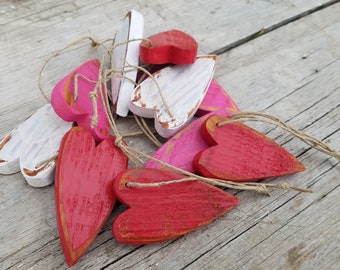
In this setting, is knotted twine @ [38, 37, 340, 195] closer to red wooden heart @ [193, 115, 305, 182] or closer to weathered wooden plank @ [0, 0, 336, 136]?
red wooden heart @ [193, 115, 305, 182]

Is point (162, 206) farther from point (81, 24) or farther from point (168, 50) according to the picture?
point (81, 24)

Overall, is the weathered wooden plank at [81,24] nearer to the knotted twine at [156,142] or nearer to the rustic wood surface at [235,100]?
the rustic wood surface at [235,100]

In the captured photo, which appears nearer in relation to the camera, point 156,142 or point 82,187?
point 82,187

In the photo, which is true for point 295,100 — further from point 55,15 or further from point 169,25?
point 55,15

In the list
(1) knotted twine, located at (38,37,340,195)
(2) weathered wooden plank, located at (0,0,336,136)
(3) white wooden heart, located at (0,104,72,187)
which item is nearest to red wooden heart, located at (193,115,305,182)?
(1) knotted twine, located at (38,37,340,195)

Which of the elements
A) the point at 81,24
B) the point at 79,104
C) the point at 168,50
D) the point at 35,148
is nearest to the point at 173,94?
the point at 168,50

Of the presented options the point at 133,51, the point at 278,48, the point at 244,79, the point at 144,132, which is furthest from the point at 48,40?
the point at 278,48

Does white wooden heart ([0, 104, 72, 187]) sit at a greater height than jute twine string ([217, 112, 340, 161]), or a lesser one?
greater
